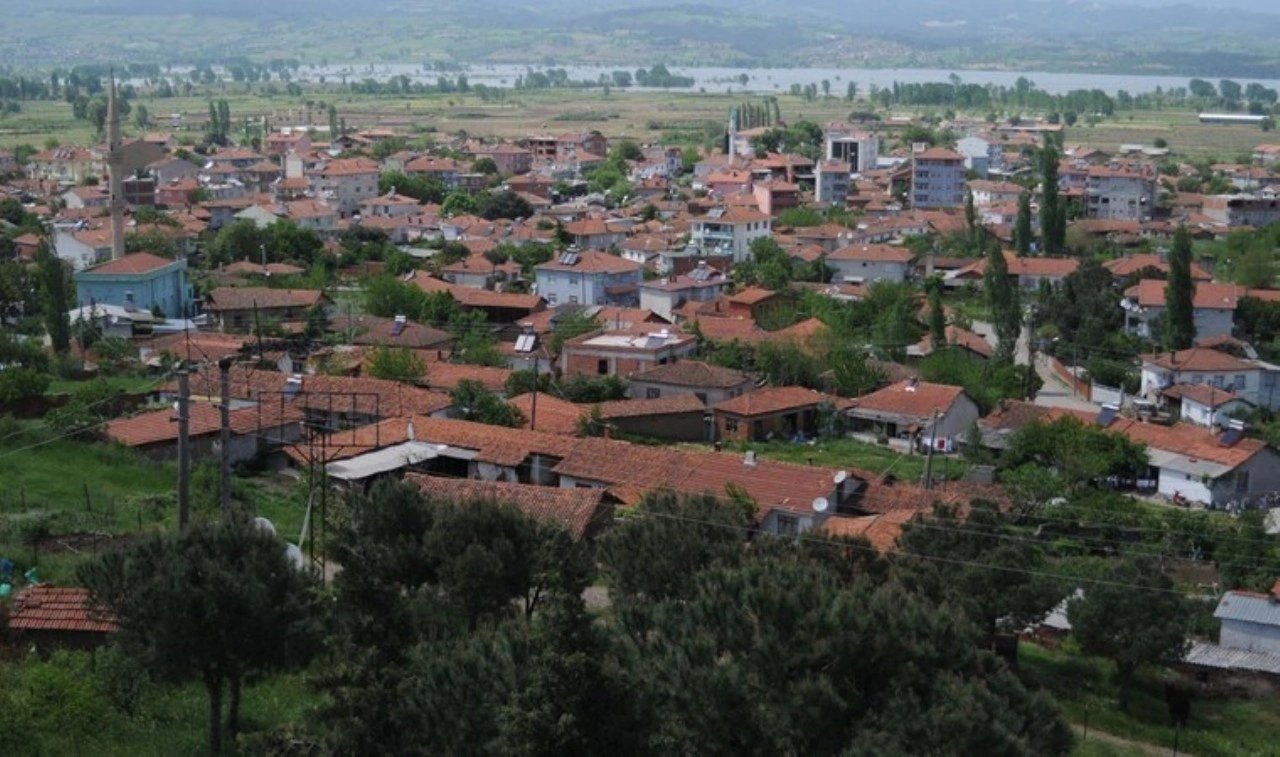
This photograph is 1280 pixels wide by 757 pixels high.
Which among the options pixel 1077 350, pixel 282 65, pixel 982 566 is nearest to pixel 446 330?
pixel 1077 350

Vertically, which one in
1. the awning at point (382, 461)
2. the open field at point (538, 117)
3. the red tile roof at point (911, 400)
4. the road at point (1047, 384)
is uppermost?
the open field at point (538, 117)

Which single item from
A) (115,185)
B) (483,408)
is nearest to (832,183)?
(115,185)

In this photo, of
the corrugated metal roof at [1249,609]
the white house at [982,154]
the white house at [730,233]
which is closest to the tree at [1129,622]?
the corrugated metal roof at [1249,609]

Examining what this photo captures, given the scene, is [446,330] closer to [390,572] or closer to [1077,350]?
[1077,350]

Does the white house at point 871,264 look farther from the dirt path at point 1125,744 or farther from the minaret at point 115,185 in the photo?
the dirt path at point 1125,744

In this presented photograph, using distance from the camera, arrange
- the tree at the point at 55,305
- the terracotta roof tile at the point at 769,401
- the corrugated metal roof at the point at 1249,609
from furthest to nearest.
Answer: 1. the tree at the point at 55,305
2. the terracotta roof tile at the point at 769,401
3. the corrugated metal roof at the point at 1249,609
